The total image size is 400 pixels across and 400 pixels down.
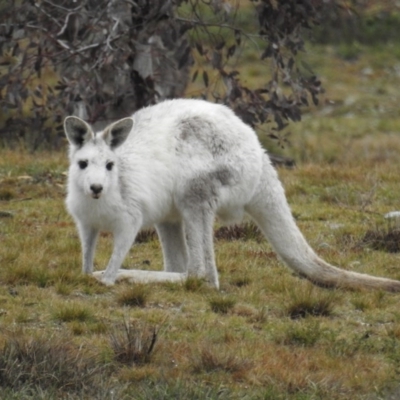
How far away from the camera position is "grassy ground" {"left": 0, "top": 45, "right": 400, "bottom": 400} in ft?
20.6

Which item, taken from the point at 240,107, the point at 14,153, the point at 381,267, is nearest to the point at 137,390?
the point at 381,267

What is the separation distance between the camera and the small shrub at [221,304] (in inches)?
311

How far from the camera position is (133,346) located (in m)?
6.64

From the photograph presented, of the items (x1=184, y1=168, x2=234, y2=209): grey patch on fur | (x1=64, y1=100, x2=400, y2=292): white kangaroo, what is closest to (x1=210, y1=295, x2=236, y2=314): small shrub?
(x1=64, y1=100, x2=400, y2=292): white kangaroo

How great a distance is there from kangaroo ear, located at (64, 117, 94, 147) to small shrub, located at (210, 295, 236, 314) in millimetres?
1516

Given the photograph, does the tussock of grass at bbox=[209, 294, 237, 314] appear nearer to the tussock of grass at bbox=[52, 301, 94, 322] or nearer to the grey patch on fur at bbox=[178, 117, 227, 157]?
the tussock of grass at bbox=[52, 301, 94, 322]

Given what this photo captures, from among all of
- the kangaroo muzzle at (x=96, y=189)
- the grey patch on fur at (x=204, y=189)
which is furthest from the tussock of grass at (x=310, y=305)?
the kangaroo muzzle at (x=96, y=189)

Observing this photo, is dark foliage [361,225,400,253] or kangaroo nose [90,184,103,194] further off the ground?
kangaroo nose [90,184,103,194]

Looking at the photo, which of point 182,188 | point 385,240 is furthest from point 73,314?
point 385,240

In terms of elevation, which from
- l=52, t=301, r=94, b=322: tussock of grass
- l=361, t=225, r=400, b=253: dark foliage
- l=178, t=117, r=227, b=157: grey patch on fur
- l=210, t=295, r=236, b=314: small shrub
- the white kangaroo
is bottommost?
l=361, t=225, r=400, b=253: dark foliage

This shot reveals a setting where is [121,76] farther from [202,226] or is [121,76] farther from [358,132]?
[358,132]

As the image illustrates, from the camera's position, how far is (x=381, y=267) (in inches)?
368

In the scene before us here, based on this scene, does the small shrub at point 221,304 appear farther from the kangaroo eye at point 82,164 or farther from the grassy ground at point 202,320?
the kangaroo eye at point 82,164

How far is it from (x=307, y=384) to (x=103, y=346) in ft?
4.27
